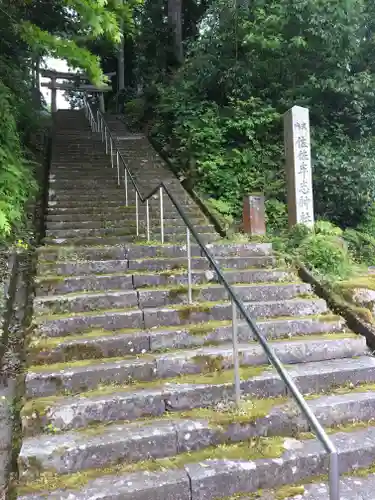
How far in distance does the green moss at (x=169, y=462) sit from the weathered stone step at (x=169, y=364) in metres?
0.68

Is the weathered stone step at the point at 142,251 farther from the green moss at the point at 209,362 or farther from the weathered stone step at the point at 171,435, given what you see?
the weathered stone step at the point at 171,435

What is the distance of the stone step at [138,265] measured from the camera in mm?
4453

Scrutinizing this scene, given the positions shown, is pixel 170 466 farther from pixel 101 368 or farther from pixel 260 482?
pixel 101 368

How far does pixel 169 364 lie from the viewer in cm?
328

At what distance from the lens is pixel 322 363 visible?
3.53 m

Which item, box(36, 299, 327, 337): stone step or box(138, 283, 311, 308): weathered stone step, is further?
box(138, 283, 311, 308): weathered stone step

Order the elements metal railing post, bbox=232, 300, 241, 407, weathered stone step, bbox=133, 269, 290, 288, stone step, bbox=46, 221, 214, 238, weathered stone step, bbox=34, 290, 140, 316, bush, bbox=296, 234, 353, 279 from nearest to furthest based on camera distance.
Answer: metal railing post, bbox=232, 300, 241, 407 → weathered stone step, bbox=34, 290, 140, 316 → weathered stone step, bbox=133, 269, 290, 288 → bush, bbox=296, 234, 353, 279 → stone step, bbox=46, 221, 214, 238

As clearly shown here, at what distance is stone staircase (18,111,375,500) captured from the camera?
249 centimetres

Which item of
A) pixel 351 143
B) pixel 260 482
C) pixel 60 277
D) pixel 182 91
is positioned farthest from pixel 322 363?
pixel 182 91

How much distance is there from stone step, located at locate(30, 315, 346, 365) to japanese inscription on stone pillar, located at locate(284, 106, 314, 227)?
2472 mm

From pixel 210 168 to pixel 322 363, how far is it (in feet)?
16.0

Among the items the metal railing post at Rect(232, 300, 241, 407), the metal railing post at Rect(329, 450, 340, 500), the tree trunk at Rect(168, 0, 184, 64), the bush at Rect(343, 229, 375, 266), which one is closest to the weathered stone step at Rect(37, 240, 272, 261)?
the metal railing post at Rect(232, 300, 241, 407)

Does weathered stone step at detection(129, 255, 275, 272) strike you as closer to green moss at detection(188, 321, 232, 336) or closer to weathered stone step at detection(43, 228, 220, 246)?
weathered stone step at detection(43, 228, 220, 246)

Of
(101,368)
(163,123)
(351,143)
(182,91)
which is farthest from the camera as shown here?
(163,123)
